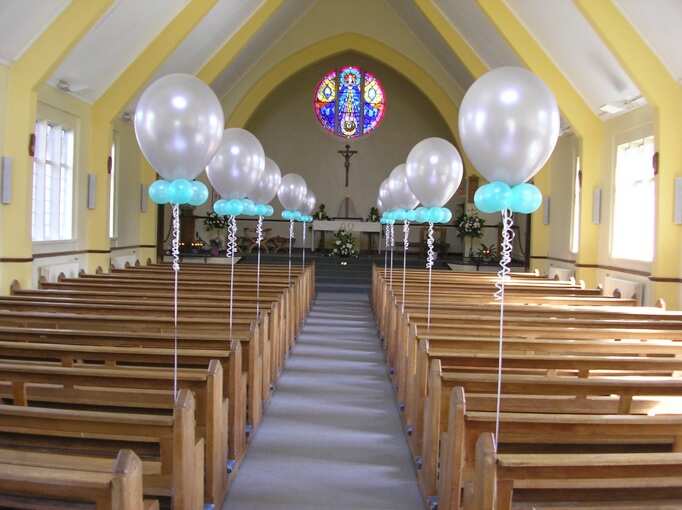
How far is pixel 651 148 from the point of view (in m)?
10.8

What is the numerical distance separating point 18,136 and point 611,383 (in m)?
7.85

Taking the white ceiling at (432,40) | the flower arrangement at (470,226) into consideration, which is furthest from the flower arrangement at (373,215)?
the white ceiling at (432,40)

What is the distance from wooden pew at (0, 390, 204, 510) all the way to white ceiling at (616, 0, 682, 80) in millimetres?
7817

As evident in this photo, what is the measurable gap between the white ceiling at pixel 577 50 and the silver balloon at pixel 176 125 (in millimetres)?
7252

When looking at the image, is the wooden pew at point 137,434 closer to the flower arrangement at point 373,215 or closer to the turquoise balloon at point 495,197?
the turquoise balloon at point 495,197

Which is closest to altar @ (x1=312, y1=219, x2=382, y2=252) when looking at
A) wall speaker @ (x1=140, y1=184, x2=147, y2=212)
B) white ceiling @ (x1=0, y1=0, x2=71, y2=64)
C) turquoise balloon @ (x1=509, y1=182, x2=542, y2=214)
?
wall speaker @ (x1=140, y1=184, x2=147, y2=212)

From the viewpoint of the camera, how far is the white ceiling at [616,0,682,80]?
329 inches

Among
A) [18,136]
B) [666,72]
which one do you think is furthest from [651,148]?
[18,136]

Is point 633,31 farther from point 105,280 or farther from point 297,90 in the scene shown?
point 297,90

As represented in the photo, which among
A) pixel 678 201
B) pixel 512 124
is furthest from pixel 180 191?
pixel 678 201

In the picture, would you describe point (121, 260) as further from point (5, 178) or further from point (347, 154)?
point (347, 154)

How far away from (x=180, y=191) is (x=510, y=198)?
86.5 inches

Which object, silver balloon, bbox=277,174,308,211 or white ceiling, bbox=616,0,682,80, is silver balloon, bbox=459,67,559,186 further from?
silver balloon, bbox=277,174,308,211

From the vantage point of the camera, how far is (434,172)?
6.94m
